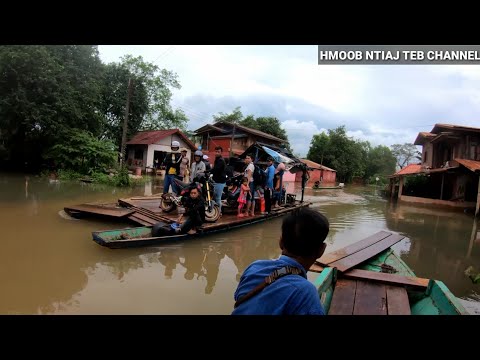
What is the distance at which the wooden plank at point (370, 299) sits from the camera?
3348mm

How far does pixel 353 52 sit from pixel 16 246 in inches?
267

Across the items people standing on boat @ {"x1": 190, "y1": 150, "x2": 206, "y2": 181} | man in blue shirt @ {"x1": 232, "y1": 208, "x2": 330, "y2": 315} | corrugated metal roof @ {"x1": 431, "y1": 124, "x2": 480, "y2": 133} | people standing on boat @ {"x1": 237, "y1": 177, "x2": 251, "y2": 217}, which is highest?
corrugated metal roof @ {"x1": 431, "y1": 124, "x2": 480, "y2": 133}

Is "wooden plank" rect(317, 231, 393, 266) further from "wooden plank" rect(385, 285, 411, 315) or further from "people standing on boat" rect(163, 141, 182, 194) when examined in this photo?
"people standing on boat" rect(163, 141, 182, 194)

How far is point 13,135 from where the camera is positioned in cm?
2044

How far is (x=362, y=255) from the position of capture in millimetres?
5066

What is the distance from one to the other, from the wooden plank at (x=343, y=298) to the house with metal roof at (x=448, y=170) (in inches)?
573

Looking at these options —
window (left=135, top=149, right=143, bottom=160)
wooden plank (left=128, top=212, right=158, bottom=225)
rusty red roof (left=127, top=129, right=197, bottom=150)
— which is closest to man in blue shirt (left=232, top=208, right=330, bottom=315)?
wooden plank (left=128, top=212, right=158, bottom=225)

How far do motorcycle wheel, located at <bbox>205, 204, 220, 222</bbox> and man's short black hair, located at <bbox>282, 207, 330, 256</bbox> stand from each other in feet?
21.3

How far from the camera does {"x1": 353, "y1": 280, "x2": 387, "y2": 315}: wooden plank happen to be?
3348mm

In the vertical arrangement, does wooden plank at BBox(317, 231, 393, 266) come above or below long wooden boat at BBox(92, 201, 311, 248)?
above

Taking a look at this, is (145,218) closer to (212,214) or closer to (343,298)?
(212,214)
